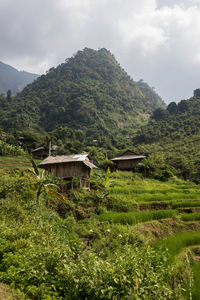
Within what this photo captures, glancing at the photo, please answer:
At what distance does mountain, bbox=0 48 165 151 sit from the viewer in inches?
2699

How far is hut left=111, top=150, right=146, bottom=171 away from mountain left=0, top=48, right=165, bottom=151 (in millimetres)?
23341

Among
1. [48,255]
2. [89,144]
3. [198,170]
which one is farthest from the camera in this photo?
[89,144]

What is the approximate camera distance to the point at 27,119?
220 feet

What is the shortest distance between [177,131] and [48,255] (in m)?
55.1

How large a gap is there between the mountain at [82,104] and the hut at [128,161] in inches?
919

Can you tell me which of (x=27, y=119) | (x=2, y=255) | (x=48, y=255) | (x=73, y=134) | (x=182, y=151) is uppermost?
(x=27, y=119)

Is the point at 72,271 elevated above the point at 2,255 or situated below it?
above

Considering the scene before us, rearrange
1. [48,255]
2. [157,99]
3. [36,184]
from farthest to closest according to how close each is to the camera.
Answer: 1. [157,99]
2. [36,184]
3. [48,255]

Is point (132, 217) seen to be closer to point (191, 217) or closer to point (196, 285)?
point (191, 217)

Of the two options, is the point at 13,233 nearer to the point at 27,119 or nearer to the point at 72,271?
the point at 72,271

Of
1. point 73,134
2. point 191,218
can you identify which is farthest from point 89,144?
point 191,218

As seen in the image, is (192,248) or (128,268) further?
(192,248)

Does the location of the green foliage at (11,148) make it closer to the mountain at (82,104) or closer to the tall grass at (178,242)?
the tall grass at (178,242)

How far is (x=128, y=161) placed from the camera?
3441 cm
